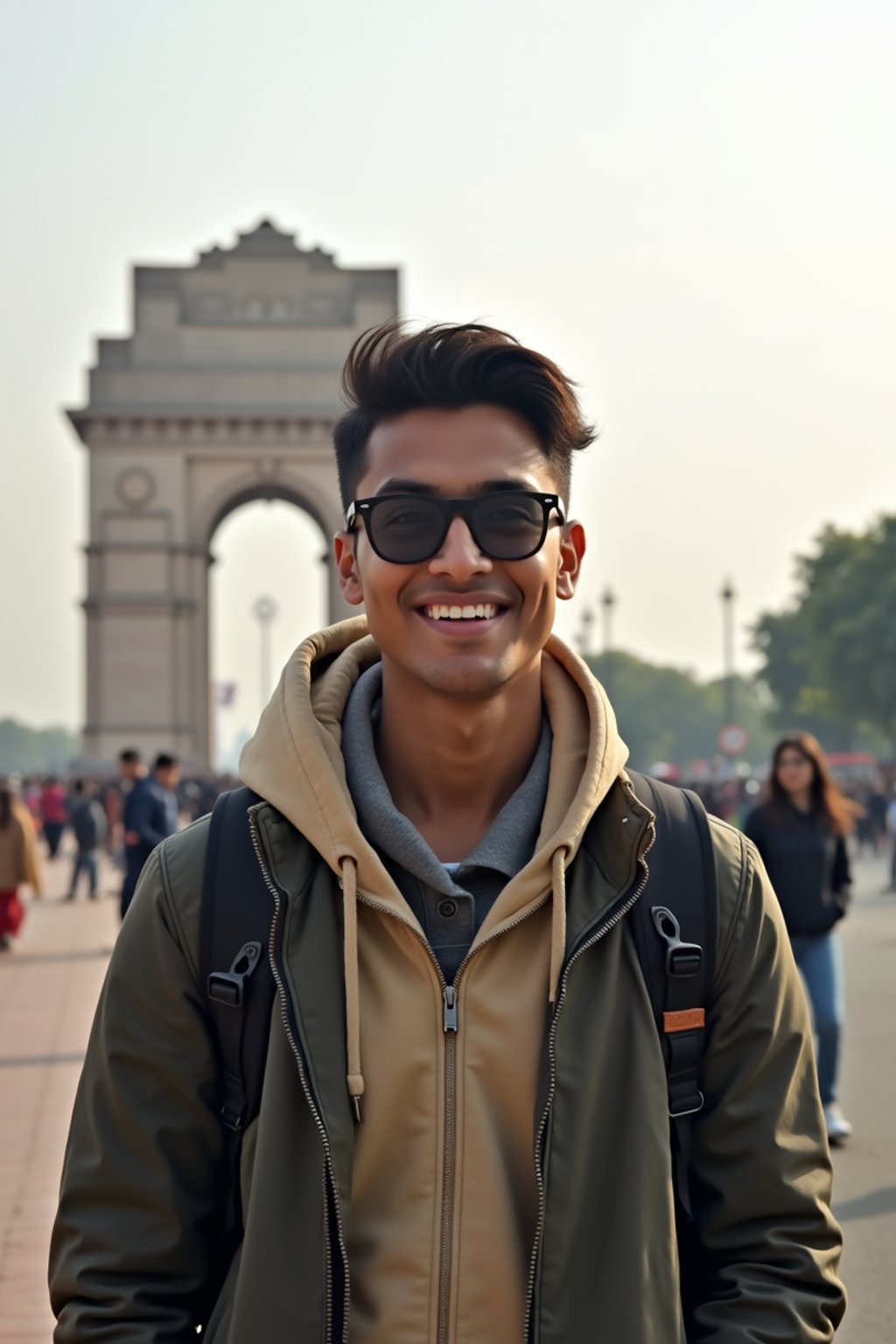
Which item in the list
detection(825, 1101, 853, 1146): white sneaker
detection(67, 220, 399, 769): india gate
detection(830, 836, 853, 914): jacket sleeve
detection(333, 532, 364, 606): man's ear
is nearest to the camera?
detection(333, 532, 364, 606): man's ear

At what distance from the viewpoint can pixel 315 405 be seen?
50.5m

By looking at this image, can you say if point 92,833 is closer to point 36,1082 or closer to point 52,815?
point 52,815

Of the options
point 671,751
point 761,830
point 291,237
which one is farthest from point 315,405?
point 671,751

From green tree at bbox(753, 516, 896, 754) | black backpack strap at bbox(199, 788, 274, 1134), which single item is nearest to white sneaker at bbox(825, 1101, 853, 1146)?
black backpack strap at bbox(199, 788, 274, 1134)

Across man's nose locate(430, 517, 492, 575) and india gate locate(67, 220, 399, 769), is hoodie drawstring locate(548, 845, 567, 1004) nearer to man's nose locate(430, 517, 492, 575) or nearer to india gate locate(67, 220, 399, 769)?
man's nose locate(430, 517, 492, 575)

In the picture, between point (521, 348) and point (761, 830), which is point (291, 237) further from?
point (521, 348)

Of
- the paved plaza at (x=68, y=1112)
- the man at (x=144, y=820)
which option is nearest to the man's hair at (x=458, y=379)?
the paved plaza at (x=68, y=1112)

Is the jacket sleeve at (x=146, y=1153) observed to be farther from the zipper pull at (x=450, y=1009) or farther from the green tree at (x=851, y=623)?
the green tree at (x=851, y=623)

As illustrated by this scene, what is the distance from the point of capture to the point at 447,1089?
2.38 metres

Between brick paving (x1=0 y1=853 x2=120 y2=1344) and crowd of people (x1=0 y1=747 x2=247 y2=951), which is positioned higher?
crowd of people (x1=0 y1=747 x2=247 y2=951)

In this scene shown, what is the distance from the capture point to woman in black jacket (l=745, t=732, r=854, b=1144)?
8.10 m

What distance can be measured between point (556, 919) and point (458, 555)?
48 cm

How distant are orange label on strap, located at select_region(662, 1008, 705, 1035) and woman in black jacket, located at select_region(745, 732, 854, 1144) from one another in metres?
5.70

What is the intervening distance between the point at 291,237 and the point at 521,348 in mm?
51746
